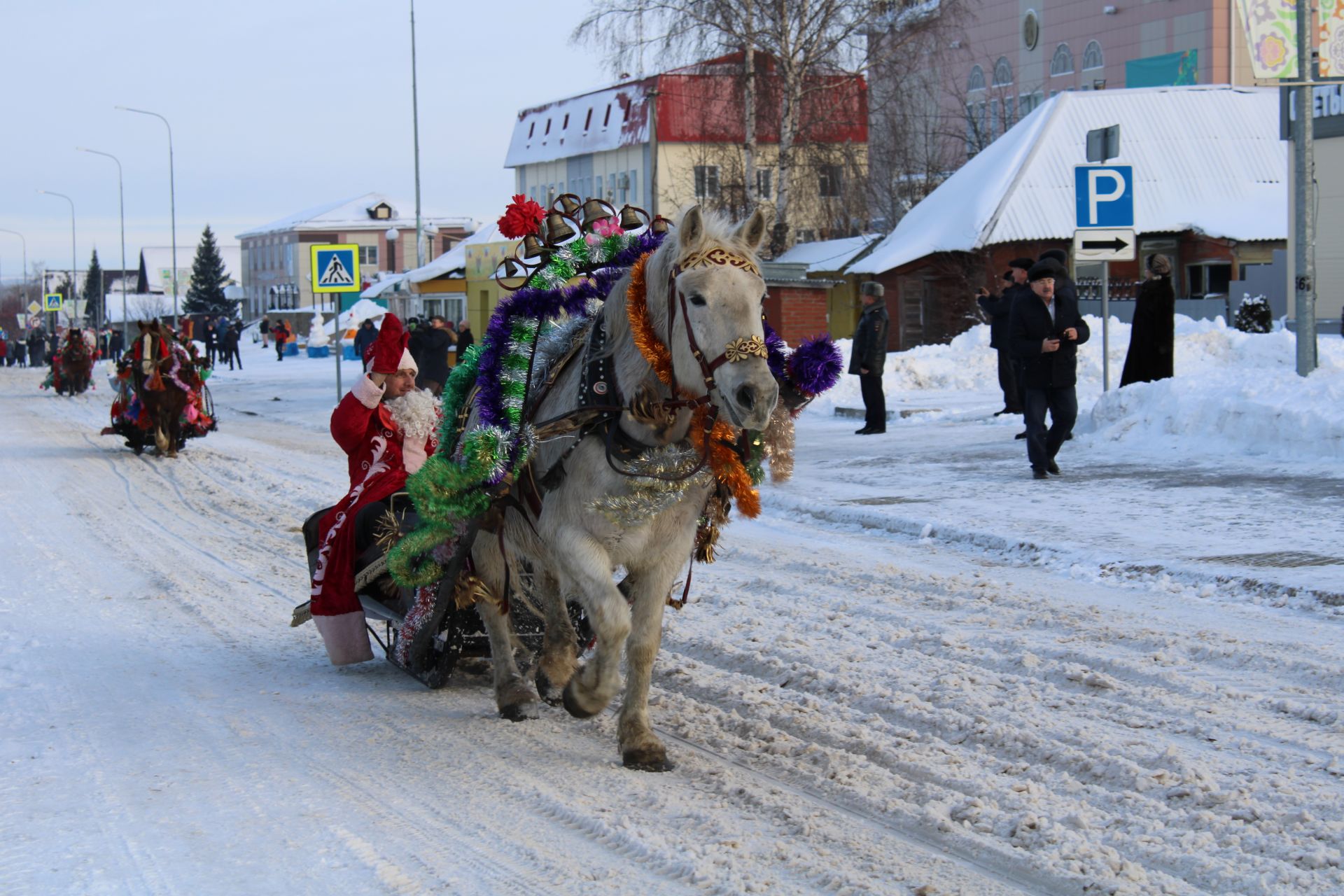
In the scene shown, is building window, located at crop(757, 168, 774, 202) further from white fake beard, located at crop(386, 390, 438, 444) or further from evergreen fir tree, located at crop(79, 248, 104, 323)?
evergreen fir tree, located at crop(79, 248, 104, 323)

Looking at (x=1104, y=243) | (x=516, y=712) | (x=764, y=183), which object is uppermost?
(x=764, y=183)

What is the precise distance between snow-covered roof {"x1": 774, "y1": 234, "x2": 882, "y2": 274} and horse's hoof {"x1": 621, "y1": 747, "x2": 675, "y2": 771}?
37.1 meters

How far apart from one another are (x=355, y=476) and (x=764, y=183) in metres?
Result: 33.9

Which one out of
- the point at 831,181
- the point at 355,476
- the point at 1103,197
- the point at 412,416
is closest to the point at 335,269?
the point at 1103,197

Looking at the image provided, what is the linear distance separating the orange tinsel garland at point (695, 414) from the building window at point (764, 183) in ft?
107

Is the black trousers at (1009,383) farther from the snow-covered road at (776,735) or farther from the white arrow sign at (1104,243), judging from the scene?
the snow-covered road at (776,735)

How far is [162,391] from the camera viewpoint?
1922cm

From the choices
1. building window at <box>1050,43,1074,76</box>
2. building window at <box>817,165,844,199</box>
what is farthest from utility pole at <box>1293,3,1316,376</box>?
building window at <box>1050,43,1074,76</box>

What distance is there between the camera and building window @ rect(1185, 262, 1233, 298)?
119ft

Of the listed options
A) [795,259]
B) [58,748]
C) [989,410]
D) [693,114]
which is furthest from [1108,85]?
[58,748]

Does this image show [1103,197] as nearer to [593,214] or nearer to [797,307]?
[593,214]

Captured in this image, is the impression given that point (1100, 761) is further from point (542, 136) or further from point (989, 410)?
point (542, 136)

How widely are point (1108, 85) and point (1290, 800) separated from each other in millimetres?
58148

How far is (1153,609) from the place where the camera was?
8.10 meters
